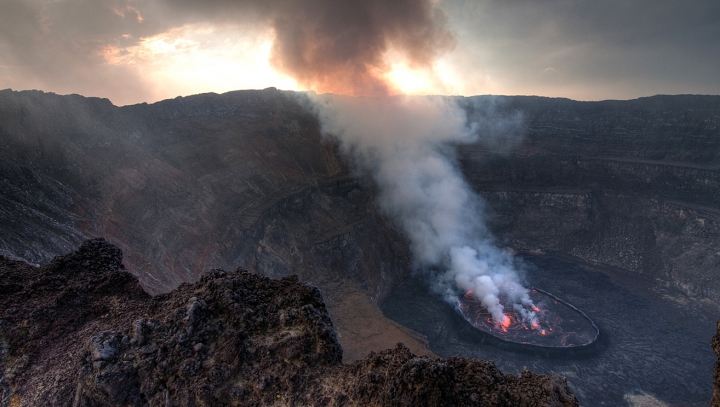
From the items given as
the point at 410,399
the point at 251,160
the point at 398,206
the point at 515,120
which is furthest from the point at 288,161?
the point at 410,399

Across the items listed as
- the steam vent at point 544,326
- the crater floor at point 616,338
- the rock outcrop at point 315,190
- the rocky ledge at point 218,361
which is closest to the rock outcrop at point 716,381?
the rocky ledge at point 218,361

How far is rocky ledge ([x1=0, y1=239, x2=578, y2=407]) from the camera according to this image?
6477 millimetres

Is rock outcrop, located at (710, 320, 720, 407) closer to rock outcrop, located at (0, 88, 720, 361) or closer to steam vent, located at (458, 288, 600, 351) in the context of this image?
rock outcrop, located at (0, 88, 720, 361)

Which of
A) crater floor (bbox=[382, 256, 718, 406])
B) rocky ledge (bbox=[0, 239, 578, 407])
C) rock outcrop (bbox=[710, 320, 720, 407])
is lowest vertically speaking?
crater floor (bbox=[382, 256, 718, 406])

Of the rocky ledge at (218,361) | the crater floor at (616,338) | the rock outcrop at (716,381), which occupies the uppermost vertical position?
the rock outcrop at (716,381)

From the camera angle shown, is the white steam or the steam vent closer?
the steam vent

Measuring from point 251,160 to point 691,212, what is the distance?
148 ft

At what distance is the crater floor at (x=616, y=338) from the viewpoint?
78.6 feet

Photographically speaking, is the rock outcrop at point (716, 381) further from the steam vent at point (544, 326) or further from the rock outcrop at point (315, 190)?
the steam vent at point (544, 326)

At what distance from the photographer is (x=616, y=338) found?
1129 inches

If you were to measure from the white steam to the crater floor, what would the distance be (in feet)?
13.4

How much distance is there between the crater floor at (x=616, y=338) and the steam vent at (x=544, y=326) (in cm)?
85

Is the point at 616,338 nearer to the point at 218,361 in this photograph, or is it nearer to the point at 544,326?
the point at 544,326

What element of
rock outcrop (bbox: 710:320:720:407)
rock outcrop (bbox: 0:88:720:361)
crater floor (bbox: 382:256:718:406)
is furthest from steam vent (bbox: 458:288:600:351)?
rock outcrop (bbox: 710:320:720:407)
